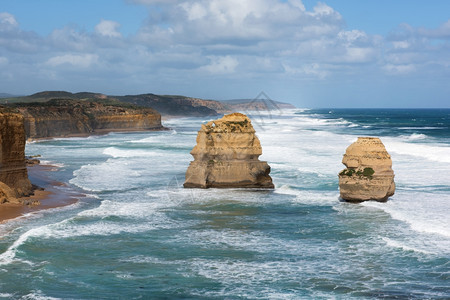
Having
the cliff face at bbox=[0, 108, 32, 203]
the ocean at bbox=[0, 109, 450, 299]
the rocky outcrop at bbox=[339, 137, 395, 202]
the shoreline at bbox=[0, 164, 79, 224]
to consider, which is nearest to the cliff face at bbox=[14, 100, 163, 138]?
the shoreline at bbox=[0, 164, 79, 224]

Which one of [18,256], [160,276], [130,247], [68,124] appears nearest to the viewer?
[160,276]

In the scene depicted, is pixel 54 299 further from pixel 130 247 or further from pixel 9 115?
pixel 9 115

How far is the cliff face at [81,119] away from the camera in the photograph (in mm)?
78688

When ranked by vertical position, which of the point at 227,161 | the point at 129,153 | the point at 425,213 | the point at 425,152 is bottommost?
the point at 425,213

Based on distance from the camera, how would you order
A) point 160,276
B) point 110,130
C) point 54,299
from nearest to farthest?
point 54,299, point 160,276, point 110,130

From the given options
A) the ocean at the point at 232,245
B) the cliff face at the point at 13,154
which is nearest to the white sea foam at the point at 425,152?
the ocean at the point at 232,245

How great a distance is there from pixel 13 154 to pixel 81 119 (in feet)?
218

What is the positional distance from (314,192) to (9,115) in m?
14.4

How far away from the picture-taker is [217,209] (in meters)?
24.5

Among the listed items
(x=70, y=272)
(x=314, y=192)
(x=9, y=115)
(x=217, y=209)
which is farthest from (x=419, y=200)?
(x=9, y=115)

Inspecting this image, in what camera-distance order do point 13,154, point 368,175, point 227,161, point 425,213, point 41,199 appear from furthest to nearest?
1. point 227,161
2. point 13,154
3. point 41,199
4. point 368,175
5. point 425,213

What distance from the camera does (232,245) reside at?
18.9 meters

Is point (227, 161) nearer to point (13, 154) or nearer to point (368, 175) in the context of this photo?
point (368, 175)

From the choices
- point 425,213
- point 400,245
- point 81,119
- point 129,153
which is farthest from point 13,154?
point 81,119
